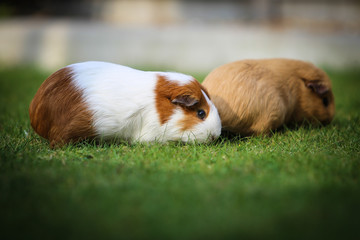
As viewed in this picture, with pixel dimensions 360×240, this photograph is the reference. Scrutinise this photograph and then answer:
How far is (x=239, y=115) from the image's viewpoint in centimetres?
→ 281

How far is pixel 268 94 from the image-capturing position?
2885mm

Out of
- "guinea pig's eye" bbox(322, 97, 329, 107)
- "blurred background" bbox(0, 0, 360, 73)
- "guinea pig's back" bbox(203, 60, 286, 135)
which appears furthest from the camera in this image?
"blurred background" bbox(0, 0, 360, 73)

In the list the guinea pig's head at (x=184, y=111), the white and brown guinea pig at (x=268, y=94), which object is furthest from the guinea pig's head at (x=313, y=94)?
the guinea pig's head at (x=184, y=111)

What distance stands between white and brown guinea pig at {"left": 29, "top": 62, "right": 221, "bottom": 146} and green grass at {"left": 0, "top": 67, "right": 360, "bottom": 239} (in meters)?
0.12

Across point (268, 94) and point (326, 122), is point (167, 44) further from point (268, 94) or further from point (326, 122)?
point (268, 94)

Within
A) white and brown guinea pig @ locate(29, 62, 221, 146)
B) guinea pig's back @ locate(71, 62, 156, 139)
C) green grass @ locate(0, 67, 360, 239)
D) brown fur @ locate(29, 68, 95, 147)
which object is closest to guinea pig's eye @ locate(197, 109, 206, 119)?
white and brown guinea pig @ locate(29, 62, 221, 146)

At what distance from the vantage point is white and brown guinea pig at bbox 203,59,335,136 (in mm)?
2826

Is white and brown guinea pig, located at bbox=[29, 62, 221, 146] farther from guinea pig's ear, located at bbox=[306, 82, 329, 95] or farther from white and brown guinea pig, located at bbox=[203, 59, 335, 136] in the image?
guinea pig's ear, located at bbox=[306, 82, 329, 95]

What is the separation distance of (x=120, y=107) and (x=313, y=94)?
1963mm

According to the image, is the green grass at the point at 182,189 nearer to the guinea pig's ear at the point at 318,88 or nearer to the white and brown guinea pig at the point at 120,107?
the white and brown guinea pig at the point at 120,107

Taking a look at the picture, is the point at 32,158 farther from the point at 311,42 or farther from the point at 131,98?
the point at 311,42

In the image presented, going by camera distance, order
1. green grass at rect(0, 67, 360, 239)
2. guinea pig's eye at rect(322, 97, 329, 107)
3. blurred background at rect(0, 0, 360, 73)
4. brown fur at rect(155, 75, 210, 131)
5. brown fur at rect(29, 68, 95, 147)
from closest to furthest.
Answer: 1. green grass at rect(0, 67, 360, 239)
2. brown fur at rect(29, 68, 95, 147)
3. brown fur at rect(155, 75, 210, 131)
4. guinea pig's eye at rect(322, 97, 329, 107)
5. blurred background at rect(0, 0, 360, 73)

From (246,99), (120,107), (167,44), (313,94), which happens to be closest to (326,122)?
(313,94)

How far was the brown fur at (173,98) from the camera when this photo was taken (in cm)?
248
